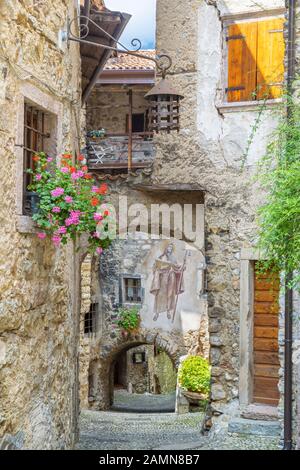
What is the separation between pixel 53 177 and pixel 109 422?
24.5ft

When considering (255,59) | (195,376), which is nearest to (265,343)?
(255,59)

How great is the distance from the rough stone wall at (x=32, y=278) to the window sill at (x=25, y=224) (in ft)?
0.14

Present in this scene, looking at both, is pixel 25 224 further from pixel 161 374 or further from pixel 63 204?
pixel 161 374

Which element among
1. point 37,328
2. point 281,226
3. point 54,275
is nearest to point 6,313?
point 37,328

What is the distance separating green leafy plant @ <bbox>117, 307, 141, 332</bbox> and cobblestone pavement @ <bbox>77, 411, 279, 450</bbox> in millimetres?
4338

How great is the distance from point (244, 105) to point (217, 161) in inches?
32.5

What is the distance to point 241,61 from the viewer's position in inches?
384

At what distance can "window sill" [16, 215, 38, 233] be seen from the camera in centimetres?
514

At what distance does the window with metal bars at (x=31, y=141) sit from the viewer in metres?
5.64

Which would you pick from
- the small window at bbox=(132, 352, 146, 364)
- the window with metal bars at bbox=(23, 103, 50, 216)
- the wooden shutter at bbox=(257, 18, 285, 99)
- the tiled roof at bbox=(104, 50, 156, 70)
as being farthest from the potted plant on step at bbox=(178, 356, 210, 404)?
the window with metal bars at bbox=(23, 103, 50, 216)

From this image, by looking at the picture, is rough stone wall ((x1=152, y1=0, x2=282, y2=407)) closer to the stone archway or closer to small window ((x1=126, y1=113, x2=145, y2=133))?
small window ((x1=126, y1=113, x2=145, y2=133))

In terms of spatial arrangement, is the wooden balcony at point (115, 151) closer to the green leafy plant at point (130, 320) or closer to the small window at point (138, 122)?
the small window at point (138, 122)

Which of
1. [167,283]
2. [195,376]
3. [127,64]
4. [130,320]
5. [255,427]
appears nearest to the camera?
[255,427]

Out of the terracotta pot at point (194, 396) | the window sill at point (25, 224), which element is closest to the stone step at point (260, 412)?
the window sill at point (25, 224)
